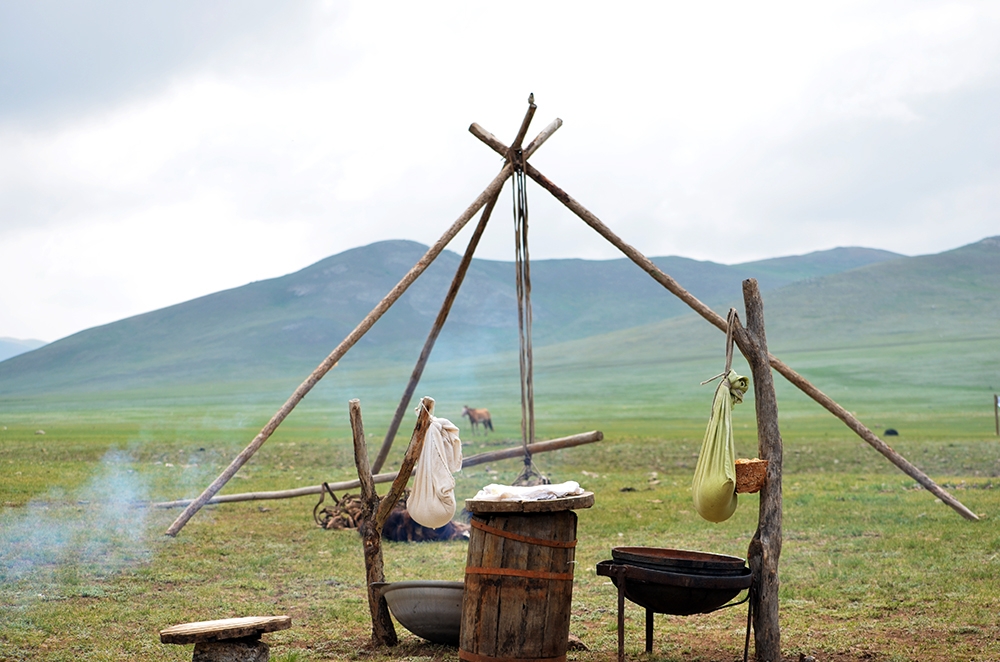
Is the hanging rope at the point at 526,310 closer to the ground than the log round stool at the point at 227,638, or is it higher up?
higher up

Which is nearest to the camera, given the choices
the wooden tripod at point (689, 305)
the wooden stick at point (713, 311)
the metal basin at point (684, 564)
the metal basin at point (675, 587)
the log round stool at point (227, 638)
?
the log round stool at point (227, 638)

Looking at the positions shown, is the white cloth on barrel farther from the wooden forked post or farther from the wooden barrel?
the wooden forked post

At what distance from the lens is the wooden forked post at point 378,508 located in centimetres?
739

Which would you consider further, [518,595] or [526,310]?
[526,310]

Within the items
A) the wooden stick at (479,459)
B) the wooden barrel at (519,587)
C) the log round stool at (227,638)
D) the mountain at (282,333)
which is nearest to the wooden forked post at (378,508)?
the wooden barrel at (519,587)

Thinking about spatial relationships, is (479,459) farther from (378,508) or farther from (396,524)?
(378,508)

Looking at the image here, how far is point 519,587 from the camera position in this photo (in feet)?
20.3

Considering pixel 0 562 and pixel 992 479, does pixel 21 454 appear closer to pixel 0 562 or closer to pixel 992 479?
pixel 0 562

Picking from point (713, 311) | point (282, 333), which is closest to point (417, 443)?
point (713, 311)

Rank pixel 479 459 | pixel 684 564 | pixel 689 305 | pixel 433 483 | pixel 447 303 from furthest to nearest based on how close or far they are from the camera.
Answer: pixel 479 459, pixel 447 303, pixel 689 305, pixel 433 483, pixel 684 564

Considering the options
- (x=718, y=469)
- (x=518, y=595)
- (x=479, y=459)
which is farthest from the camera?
(x=479, y=459)

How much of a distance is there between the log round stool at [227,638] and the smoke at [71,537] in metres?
3.92

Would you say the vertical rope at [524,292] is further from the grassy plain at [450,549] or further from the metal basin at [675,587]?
the metal basin at [675,587]

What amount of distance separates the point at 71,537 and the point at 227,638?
21.8ft
